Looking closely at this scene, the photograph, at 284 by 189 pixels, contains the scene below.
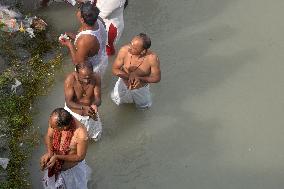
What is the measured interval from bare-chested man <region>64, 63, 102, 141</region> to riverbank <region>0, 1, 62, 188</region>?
94 centimetres

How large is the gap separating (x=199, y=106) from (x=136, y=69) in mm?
1340

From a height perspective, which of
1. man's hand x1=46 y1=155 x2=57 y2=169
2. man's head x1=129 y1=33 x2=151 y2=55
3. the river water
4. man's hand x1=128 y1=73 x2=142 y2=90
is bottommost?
the river water

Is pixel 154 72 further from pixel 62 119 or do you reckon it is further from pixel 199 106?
pixel 62 119

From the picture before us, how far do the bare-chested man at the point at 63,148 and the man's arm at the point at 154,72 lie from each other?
1.71 meters

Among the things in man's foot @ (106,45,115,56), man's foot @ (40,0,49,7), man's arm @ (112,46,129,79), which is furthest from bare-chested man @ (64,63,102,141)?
man's foot @ (40,0,49,7)

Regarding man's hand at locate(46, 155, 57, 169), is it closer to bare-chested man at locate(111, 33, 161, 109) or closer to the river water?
the river water

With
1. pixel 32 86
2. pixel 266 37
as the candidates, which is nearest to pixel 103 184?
pixel 32 86

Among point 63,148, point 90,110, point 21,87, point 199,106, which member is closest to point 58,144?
point 63,148

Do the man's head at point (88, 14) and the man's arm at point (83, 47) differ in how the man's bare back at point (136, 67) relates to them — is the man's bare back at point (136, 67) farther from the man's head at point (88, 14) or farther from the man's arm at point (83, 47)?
the man's head at point (88, 14)

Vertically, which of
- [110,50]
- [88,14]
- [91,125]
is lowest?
[91,125]

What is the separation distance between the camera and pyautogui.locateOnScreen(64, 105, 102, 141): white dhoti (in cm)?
658

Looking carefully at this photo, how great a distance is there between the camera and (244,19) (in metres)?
9.25

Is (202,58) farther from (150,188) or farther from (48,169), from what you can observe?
(48,169)

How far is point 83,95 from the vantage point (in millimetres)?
6504
